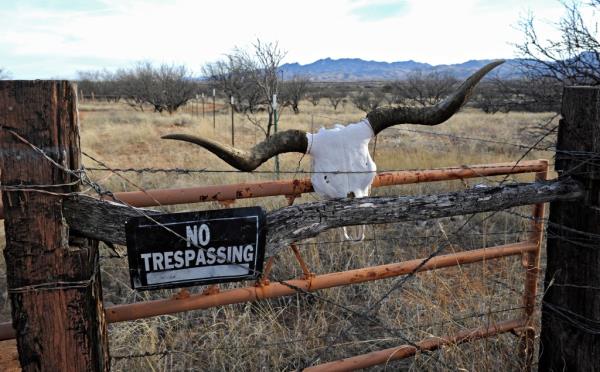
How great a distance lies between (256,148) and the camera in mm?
2412

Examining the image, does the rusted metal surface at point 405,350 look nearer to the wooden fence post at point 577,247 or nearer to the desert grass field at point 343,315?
the desert grass field at point 343,315

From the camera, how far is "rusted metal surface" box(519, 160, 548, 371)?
2.87 meters

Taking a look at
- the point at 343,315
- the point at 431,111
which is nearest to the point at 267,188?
the point at 431,111

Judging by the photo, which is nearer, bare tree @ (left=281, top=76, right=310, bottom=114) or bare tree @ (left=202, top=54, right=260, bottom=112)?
bare tree @ (left=202, top=54, right=260, bottom=112)

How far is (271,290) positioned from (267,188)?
0.45 metres

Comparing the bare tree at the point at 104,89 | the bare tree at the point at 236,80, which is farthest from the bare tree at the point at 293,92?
the bare tree at the point at 104,89

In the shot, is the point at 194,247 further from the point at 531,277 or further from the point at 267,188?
the point at 531,277

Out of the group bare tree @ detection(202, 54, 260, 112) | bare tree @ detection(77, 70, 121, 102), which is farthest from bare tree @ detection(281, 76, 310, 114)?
bare tree @ detection(77, 70, 121, 102)

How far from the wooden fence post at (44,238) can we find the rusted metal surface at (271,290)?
1.26ft

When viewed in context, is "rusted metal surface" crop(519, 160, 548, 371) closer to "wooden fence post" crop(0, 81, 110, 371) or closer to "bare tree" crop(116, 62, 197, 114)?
"wooden fence post" crop(0, 81, 110, 371)

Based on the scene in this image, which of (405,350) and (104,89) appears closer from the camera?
(405,350)

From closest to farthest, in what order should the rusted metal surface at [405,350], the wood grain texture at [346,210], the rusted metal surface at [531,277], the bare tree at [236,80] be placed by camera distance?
the wood grain texture at [346,210] → the rusted metal surface at [405,350] → the rusted metal surface at [531,277] → the bare tree at [236,80]

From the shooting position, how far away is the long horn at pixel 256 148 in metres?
2.09

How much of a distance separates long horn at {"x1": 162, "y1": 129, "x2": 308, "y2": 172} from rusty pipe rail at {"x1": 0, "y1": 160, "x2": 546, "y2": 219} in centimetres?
12
